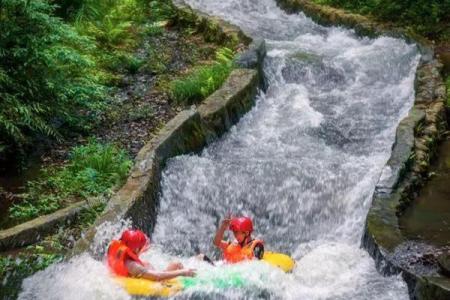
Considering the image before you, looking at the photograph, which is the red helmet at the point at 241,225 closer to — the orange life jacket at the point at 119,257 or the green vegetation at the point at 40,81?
the orange life jacket at the point at 119,257

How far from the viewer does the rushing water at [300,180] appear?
659 centimetres

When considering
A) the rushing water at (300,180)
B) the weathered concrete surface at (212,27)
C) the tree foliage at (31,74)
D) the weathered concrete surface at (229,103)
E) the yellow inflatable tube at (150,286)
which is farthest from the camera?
the weathered concrete surface at (212,27)

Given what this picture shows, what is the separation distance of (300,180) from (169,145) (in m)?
1.99

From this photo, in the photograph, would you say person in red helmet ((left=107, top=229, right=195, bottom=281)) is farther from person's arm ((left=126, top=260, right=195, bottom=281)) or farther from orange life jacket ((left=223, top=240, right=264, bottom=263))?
orange life jacket ((left=223, top=240, right=264, bottom=263))

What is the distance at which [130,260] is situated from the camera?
6387mm

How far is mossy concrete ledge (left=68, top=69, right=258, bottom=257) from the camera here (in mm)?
7216

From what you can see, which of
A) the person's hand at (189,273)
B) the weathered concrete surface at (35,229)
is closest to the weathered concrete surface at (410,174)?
the person's hand at (189,273)

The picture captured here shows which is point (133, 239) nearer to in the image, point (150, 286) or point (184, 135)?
point (150, 286)

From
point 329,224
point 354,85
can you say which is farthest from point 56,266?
point 354,85

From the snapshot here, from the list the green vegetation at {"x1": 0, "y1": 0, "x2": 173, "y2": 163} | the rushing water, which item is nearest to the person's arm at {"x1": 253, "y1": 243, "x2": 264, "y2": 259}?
the rushing water

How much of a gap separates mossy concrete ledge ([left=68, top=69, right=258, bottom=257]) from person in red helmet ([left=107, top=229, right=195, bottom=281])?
17.7 inches

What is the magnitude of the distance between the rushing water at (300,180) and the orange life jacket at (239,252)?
14 cm

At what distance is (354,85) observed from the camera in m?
12.7

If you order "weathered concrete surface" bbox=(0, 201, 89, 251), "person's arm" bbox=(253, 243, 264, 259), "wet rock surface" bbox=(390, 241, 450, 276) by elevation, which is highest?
"wet rock surface" bbox=(390, 241, 450, 276)
